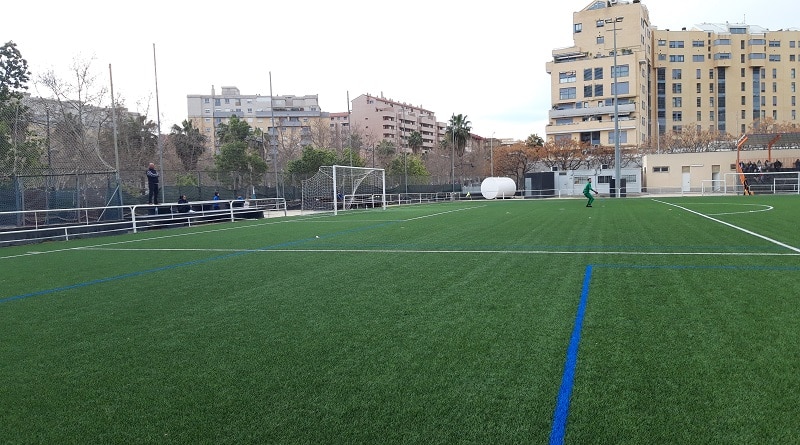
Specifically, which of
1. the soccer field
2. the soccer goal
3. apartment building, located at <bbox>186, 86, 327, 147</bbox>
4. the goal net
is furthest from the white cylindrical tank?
apartment building, located at <bbox>186, 86, 327, 147</bbox>

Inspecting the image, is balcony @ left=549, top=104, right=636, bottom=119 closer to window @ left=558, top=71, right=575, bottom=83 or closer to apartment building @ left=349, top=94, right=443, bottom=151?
window @ left=558, top=71, right=575, bottom=83

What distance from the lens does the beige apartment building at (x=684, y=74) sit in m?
82.4

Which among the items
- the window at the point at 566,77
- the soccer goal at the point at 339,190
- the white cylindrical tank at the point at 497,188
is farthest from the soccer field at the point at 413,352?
the window at the point at 566,77

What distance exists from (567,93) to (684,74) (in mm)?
26480

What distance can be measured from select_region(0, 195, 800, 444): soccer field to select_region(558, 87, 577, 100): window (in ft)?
260

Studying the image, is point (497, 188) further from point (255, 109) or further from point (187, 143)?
point (255, 109)

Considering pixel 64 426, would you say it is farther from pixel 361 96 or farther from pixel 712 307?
pixel 361 96

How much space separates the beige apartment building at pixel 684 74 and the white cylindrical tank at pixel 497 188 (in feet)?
112

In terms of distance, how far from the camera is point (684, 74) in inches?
3738

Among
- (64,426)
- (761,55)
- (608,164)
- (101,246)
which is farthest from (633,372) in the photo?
(761,55)

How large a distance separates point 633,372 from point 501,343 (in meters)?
1.14

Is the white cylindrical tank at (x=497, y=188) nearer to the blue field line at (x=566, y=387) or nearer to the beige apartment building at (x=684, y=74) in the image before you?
the beige apartment building at (x=684, y=74)

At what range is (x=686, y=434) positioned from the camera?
2994mm

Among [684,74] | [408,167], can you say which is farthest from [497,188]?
[684,74]
